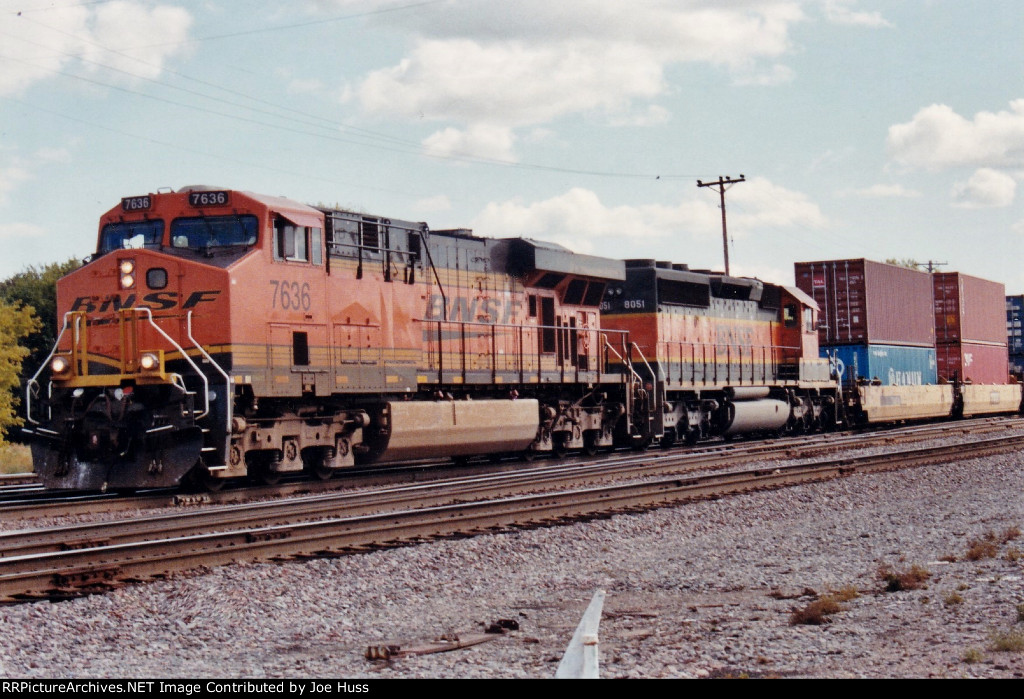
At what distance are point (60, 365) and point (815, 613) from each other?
33.3 feet

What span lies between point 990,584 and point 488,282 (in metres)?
11.6

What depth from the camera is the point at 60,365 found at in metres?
13.5

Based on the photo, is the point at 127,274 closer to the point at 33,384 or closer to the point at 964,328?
the point at 33,384

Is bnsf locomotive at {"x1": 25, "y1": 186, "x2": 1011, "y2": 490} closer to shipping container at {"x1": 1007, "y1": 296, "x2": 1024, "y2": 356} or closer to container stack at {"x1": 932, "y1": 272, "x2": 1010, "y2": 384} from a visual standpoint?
container stack at {"x1": 932, "y1": 272, "x2": 1010, "y2": 384}

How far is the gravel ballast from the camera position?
18.4 ft

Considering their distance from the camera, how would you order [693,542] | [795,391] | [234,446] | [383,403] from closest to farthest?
[693,542]
[234,446]
[383,403]
[795,391]

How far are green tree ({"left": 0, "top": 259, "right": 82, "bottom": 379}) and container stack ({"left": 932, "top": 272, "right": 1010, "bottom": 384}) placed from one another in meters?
40.8

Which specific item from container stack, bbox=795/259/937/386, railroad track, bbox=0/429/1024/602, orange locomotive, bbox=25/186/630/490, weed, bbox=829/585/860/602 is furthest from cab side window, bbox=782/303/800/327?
weed, bbox=829/585/860/602

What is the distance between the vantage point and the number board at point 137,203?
45.5 ft

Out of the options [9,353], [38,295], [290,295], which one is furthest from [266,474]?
→ [38,295]

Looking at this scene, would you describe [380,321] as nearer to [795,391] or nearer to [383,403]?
[383,403]

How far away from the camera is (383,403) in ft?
51.3

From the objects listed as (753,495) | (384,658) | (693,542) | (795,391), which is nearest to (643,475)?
(753,495)

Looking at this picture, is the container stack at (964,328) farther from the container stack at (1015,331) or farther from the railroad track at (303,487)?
the railroad track at (303,487)
